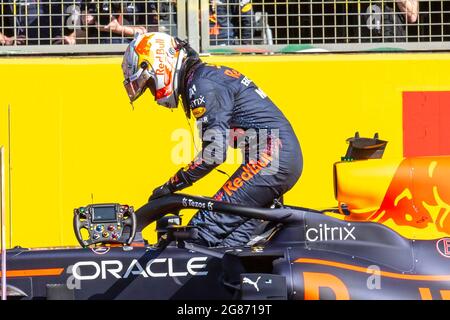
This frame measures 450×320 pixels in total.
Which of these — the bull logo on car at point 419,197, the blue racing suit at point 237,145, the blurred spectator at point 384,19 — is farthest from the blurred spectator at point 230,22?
the bull logo on car at point 419,197

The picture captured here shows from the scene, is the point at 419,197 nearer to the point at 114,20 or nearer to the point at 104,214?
the point at 104,214

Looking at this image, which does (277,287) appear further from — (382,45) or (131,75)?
(382,45)

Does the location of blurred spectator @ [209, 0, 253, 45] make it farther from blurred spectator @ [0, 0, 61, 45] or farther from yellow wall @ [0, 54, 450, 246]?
blurred spectator @ [0, 0, 61, 45]

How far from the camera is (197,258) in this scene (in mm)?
6668

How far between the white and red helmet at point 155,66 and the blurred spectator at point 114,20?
2.22m

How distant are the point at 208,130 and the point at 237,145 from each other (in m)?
0.34

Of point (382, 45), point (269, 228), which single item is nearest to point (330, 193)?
point (382, 45)

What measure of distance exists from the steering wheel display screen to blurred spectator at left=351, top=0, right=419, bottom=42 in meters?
4.37

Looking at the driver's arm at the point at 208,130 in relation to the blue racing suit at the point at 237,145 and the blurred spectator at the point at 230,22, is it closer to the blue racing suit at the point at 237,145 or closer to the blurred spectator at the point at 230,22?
the blue racing suit at the point at 237,145

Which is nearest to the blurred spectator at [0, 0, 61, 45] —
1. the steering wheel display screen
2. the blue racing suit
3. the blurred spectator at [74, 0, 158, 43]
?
the blurred spectator at [74, 0, 158, 43]

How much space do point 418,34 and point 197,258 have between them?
472cm

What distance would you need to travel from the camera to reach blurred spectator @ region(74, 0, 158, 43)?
1041cm

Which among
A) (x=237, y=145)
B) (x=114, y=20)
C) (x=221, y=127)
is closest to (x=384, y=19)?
(x=114, y=20)

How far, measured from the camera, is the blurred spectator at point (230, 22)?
10469mm
